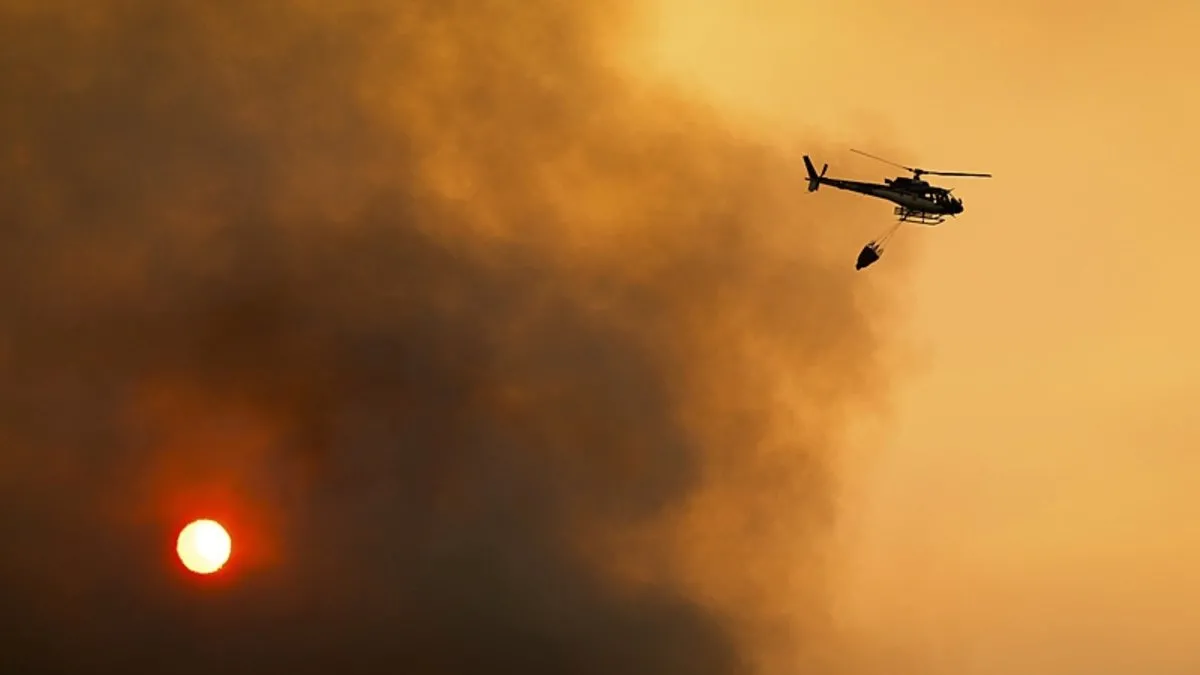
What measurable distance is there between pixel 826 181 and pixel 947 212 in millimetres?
5446

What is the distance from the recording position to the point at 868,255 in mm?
55562

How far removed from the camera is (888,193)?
5719cm

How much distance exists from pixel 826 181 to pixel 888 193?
116 inches

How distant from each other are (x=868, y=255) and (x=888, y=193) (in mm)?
3537

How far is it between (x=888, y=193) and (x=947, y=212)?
2764 mm

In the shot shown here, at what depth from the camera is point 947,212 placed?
56.1 m

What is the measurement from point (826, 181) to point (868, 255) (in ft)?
12.8

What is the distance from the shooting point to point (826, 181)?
56.7 meters

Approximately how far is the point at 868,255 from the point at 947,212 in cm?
411
